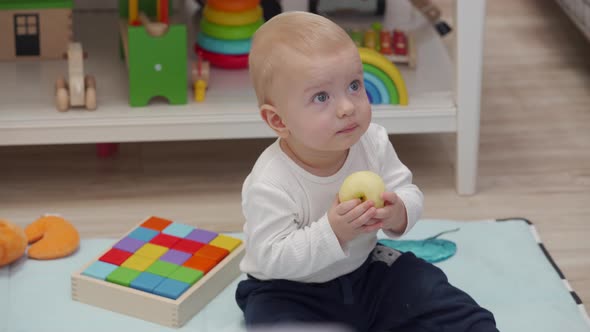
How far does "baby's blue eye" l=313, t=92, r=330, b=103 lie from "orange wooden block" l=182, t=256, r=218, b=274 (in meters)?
0.35

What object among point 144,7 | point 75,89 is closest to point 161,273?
point 75,89

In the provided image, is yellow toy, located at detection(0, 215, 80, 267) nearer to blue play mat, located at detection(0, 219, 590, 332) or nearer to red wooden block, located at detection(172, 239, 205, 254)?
blue play mat, located at detection(0, 219, 590, 332)

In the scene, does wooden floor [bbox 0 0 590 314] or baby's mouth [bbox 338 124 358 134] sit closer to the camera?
baby's mouth [bbox 338 124 358 134]

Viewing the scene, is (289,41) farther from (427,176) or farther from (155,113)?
(427,176)

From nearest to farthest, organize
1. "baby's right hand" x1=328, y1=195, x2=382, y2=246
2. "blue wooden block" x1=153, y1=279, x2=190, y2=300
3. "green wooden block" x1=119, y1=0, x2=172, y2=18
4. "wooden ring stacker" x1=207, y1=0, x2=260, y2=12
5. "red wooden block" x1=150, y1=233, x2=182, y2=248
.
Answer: "baby's right hand" x1=328, y1=195, x2=382, y2=246 → "blue wooden block" x1=153, y1=279, x2=190, y2=300 → "red wooden block" x1=150, y1=233, x2=182, y2=248 → "wooden ring stacker" x1=207, y1=0, x2=260, y2=12 → "green wooden block" x1=119, y1=0, x2=172, y2=18

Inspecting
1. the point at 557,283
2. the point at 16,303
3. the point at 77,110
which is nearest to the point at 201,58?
the point at 77,110

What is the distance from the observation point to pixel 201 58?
75.4 inches

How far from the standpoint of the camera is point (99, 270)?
1.45 m

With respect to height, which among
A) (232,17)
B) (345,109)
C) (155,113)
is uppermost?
(345,109)

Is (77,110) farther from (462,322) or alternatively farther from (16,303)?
(462,322)

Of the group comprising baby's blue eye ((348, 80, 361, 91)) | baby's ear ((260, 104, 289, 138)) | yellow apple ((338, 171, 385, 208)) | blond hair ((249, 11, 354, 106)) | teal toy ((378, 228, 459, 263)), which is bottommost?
teal toy ((378, 228, 459, 263))

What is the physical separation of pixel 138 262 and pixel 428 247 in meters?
0.42

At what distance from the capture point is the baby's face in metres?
1.21

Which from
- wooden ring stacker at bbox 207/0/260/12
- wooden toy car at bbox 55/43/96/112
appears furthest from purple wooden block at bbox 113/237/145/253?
wooden ring stacker at bbox 207/0/260/12
